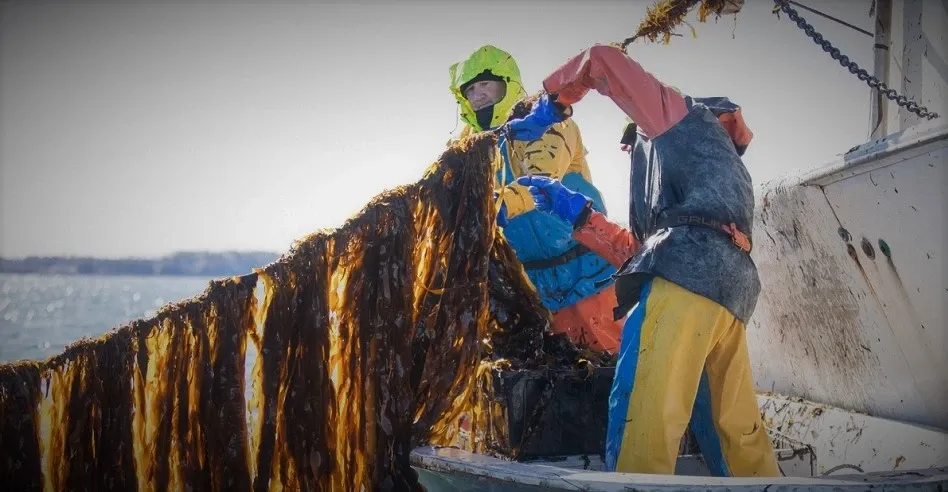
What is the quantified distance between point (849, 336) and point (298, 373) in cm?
306

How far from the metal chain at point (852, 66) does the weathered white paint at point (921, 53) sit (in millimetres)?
103

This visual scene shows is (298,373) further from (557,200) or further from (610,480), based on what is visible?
(557,200)

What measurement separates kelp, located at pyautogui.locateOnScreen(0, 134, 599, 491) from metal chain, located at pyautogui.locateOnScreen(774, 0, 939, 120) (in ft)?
6.55

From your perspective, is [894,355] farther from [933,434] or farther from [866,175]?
[866,175]

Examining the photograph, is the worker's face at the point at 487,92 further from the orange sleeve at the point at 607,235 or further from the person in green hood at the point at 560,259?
the orange sleeve at the point at 607,235

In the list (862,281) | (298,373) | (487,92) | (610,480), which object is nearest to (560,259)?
(487,92)

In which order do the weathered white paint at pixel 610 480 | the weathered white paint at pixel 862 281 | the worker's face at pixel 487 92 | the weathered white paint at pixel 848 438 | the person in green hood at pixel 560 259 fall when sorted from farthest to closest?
the worker's face at pixel 487 92 < the person in green hood at pixel 560 259 < the weathered white paint at pixel 848 438 < the weathered white paint at pixel 862 281 < the weathered white paint at pixel 610 480

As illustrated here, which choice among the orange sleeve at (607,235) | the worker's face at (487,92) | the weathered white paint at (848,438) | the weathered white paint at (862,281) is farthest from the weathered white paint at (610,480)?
the worker's face at (487,92)

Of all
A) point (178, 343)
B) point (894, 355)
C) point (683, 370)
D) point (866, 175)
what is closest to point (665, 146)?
point (683, 370)

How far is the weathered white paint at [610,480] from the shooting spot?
7.94ft

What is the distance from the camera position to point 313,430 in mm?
2990

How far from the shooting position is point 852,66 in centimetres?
407

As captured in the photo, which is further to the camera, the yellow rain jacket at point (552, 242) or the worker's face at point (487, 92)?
the worker's face at point (487, 92)

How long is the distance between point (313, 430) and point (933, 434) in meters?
2.93
